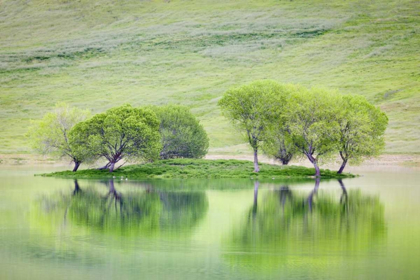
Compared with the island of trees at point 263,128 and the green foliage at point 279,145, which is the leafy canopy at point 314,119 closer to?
the island of trees at point 263,128

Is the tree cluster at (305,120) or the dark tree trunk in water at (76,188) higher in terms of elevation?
the tree cluster at (305,120)

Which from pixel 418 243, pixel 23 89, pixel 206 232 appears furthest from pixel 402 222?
pixel 23 89

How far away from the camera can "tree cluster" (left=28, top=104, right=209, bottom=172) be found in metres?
68.4

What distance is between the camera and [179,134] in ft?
256

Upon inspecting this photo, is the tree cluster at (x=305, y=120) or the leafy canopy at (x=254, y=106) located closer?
the tree cluster at (x=305, y=120)

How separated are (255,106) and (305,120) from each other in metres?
6.27

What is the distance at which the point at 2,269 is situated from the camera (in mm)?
22875

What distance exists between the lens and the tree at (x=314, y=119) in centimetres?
6844

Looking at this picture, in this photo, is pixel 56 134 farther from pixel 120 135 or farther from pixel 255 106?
pixel 255 106

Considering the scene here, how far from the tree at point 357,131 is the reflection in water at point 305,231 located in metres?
24.0

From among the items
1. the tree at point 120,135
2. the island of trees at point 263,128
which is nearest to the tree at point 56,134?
the island of trees at point 263,128

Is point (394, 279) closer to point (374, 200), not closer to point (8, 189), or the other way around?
point (374, 200)

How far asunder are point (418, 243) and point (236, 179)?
39.2 meters

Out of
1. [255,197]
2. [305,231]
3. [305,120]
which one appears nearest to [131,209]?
[255,197]
